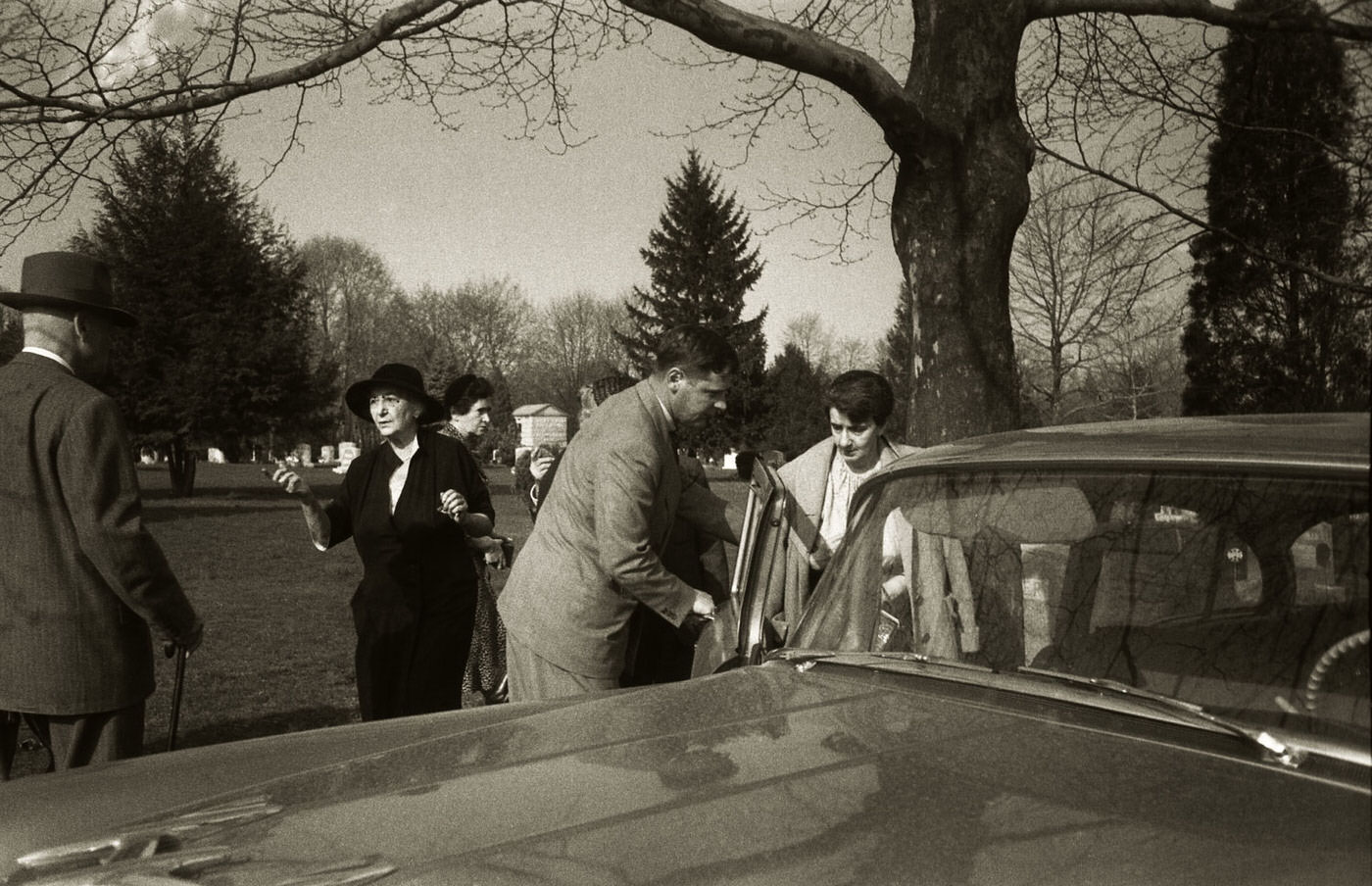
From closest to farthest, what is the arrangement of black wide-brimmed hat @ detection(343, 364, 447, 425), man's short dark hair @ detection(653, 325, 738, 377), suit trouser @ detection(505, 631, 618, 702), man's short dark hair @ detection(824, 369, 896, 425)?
suit trouser @ detection(505, 631, 618, 702) → man's short dark hair @ detection(653, 325, 738, 377) → man's short dark hair @ detection(824, 369, 896, 425) → black wide-brimmed hat @ detection(343, 364, 447, 425)

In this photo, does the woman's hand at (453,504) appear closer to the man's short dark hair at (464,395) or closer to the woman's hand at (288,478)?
the woman's hand at (288,478)

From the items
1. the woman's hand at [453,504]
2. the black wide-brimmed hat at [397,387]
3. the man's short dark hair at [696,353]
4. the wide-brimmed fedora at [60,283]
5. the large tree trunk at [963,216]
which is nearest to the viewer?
the wide-brimmed fedora at [60,283]

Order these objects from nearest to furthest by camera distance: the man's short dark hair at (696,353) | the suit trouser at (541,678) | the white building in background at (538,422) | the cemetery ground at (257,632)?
the suit trouser at (541,678) → the man's short dark hair at (696,353) → the cemetery ground at (257,632) → the white building in background at (538,422)

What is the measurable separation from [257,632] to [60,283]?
298 inches

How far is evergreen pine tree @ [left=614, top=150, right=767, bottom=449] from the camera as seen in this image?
44.2 meters

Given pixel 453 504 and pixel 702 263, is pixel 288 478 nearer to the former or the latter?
pixel 453 504

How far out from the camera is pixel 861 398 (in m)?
4.68

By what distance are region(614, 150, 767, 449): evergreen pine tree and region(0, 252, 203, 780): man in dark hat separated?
132ft

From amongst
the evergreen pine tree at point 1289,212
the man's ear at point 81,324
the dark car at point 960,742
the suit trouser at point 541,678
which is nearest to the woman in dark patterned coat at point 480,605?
the suit trouser at point 541,678

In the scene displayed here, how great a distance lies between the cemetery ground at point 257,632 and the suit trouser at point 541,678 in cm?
124

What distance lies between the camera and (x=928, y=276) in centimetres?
638

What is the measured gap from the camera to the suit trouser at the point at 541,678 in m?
3.96

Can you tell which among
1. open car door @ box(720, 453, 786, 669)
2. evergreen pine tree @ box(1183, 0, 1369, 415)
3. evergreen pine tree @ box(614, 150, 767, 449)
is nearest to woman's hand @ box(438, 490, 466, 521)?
open car door @ box(720, 453, 786, 669)

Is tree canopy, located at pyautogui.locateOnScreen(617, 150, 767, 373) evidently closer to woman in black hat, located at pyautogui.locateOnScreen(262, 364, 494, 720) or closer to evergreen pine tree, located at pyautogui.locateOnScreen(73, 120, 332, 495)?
evergreen pine tree, located at pyautogui.locateOnScreen(73, 120, 332, 495)
